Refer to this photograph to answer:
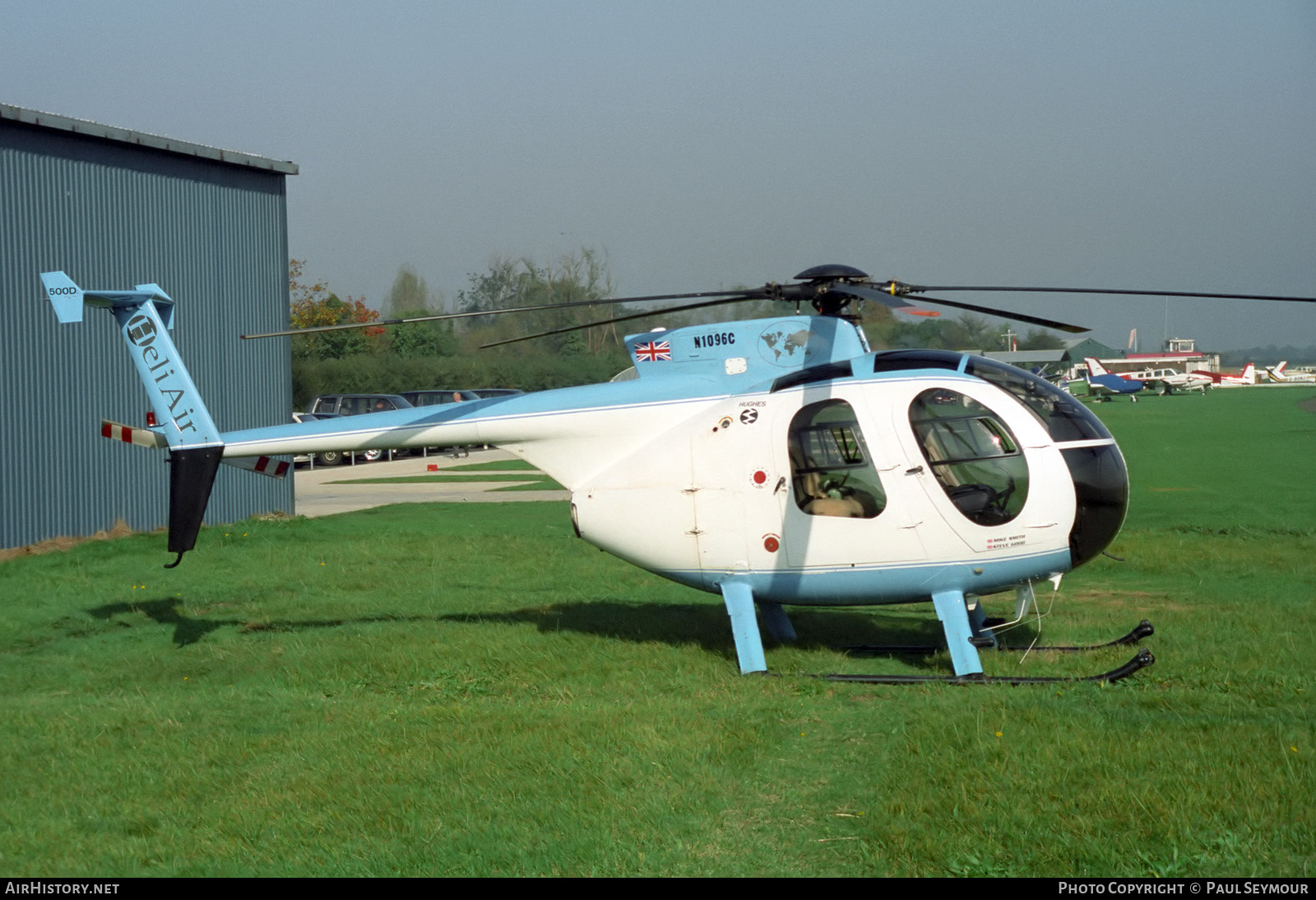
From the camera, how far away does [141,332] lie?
9781 mm

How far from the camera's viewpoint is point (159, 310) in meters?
10.0

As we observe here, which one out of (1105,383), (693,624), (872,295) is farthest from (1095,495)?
(1105,383)

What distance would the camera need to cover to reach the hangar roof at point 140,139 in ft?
51.0

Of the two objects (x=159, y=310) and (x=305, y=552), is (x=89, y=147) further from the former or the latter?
(x=159, y=310)

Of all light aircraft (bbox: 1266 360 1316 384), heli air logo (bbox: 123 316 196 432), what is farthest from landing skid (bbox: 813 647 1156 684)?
light aircraft (bbox: 1266 360 1316 384)

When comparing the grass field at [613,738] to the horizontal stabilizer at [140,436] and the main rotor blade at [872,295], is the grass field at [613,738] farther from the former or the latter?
the main rotor blade at [872,295]

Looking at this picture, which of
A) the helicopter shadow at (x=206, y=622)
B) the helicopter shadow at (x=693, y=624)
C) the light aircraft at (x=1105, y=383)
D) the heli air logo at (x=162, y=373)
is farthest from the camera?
the light aircraft at (x=1105, y=383)

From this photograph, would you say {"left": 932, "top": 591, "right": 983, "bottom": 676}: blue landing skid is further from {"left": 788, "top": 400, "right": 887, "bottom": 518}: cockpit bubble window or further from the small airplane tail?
the small airplane tail

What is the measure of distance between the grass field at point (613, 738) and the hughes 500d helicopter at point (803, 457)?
768mm

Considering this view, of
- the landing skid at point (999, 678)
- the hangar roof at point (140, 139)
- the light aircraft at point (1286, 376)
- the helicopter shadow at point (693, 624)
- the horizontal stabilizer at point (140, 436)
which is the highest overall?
the hangar roof at point (140, 139)

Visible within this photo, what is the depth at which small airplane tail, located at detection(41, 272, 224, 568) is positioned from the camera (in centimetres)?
924

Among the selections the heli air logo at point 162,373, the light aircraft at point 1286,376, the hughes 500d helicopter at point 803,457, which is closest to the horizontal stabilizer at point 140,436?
the hughes 500d helicopter at point 803,457
